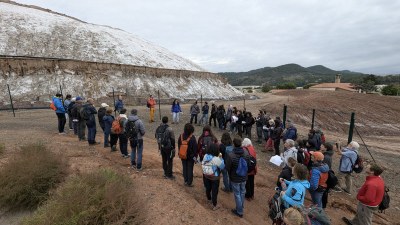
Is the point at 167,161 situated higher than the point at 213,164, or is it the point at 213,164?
the point at 213,164

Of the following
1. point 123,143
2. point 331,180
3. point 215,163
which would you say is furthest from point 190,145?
point 331,180

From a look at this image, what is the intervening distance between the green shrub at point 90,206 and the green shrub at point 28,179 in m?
1.38

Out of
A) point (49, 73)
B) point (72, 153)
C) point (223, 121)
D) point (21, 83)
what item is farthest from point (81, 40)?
point (72, 153)

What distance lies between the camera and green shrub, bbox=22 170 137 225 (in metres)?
4.66

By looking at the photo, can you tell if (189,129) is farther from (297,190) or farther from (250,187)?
(297,190)

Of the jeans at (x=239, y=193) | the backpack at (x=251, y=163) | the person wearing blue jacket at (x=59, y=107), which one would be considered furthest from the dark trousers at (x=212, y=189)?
the person wearing blue jacket at (x=59, y=107)

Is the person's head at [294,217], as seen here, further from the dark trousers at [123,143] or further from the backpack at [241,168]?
the dark trousers at [123,143]

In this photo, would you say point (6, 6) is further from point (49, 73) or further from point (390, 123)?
point (390, 123)

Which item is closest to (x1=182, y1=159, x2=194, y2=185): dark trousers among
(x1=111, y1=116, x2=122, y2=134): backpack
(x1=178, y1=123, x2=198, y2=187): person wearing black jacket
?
(x1=178, y1=123, x2=198, y2=187): person wearing black jacket

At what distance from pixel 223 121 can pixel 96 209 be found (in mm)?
11168

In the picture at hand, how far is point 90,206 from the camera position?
4766 mm

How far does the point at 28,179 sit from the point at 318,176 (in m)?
7.26

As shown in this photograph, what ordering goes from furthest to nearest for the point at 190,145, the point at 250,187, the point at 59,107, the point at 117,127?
the point at 59,107 → the point at 117,127 → the point at 250,187 → the point at 190,145

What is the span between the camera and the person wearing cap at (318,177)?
5.88 metres
